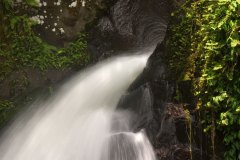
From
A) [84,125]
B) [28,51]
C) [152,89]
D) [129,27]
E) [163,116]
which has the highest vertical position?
[28,51]

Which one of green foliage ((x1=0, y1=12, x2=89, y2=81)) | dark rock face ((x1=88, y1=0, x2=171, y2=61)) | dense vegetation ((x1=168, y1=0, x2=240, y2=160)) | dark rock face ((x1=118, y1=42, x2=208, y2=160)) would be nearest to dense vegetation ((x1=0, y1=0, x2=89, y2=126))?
green foliage ((x1=0, y1=12, x2=89, y2=81))

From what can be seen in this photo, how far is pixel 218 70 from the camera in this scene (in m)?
5.29

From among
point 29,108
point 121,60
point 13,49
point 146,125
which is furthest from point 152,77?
point 13,49

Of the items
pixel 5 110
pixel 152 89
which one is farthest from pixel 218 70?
pixel 5 110

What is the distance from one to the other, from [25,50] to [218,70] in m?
4.93

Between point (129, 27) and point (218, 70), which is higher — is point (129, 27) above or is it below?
above

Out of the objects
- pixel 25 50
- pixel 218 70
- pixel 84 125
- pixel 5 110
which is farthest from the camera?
pixel 25 50

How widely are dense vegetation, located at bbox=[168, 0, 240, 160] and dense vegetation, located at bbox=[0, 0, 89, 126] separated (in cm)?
353

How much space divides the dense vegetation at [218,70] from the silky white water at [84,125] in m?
1.12

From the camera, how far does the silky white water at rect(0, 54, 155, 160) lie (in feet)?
18.9

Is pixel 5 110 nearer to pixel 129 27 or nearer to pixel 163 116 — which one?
pixel 129 27

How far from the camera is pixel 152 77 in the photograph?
6.65 metres

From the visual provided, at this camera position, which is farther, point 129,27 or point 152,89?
point 129,27

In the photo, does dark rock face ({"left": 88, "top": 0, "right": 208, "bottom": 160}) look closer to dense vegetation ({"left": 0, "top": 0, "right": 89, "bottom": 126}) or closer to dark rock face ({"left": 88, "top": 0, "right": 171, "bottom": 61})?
dark rock face ({"left": 88, "top": 0, "right": 171, "bottom": 61})
